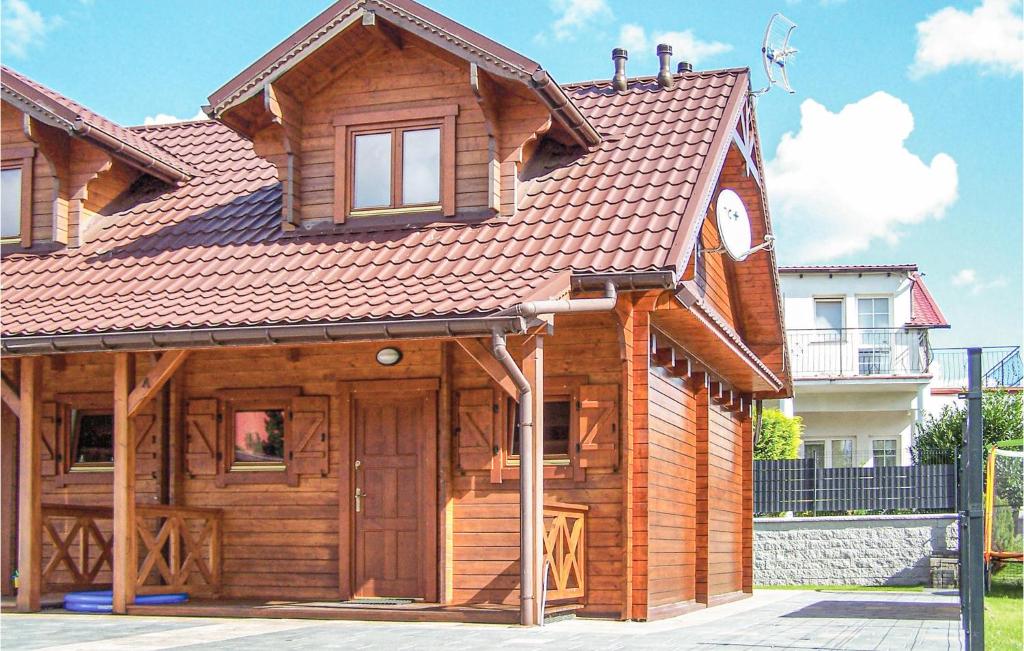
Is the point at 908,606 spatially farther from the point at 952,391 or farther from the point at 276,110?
the point at 952,391

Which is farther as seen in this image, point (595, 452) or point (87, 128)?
point (87, 128)

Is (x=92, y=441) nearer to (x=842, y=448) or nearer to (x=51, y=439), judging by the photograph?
(x=51, y=439)

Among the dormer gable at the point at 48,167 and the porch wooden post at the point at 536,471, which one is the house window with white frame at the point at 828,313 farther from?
the porch wooden post at the point at 536,471

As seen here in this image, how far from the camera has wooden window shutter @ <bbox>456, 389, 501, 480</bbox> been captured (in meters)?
12.5

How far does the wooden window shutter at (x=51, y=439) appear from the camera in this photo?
14.2 m

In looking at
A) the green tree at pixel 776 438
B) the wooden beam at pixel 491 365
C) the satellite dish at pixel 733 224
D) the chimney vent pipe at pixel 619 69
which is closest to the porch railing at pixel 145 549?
the wooden beam at pixel 491 365

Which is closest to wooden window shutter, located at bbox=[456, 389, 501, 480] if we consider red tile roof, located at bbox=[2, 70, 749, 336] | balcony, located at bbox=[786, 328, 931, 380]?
red tile roof, located at bbox=[2, 70, 749, 336]

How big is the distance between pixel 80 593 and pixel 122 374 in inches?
96.7

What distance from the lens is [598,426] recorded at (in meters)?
12.2

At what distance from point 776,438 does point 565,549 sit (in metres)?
16.7

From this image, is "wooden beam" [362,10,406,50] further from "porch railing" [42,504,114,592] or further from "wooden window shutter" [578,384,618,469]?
"porch railing" [42,504,114,592]

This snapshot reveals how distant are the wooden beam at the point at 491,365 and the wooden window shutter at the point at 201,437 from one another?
3.89 metres

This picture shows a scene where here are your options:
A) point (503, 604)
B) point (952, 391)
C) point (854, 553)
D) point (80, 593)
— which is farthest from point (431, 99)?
point (952, 391)

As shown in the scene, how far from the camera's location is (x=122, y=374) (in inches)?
484
